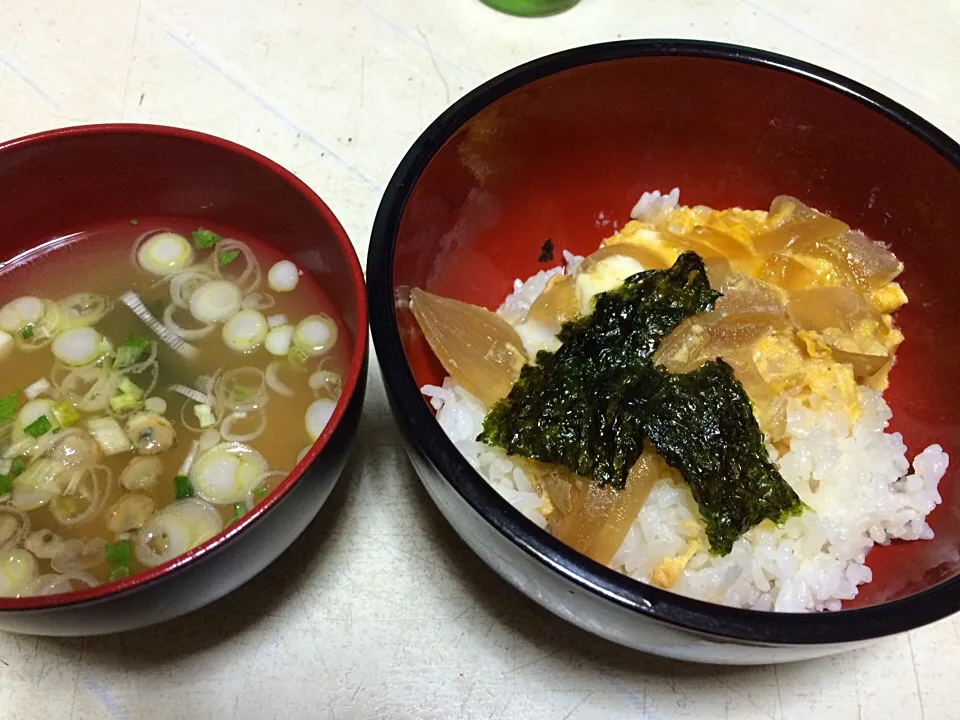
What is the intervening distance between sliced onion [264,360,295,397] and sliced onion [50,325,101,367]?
325 mm

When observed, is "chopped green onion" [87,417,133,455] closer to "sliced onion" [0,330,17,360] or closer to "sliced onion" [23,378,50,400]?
"sliced onion" [23,378,50,400]

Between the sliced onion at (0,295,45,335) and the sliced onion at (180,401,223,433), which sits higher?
the sliced onion at (180,401,223,433)

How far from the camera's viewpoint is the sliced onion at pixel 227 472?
131cm

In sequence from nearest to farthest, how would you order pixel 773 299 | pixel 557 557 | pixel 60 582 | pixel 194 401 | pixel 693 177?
1. pixel 557 557
2. pixel 60 582
3. pixel 194 401
4. pixel 773 299
5. pixel 693 177

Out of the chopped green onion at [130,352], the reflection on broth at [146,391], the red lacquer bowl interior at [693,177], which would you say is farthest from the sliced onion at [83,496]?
the red lacquer bowl interior at [693,177]

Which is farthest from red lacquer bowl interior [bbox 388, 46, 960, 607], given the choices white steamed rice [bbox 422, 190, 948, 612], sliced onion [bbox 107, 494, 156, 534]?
sliced onion [bbox 107, 494, 156, 534]

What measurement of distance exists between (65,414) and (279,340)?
1.28 feet

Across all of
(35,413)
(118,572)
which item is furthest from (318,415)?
(35,413)

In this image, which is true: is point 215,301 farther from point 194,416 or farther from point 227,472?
point 227,472

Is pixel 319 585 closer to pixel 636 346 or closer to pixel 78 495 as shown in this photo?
pixel 78 495

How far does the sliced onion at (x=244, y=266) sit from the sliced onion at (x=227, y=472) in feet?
1.18

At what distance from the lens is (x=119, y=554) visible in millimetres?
1224

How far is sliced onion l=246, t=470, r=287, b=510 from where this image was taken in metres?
1.31

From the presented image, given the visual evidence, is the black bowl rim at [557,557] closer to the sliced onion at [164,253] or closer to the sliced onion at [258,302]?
the sliced onion at [258,302]
